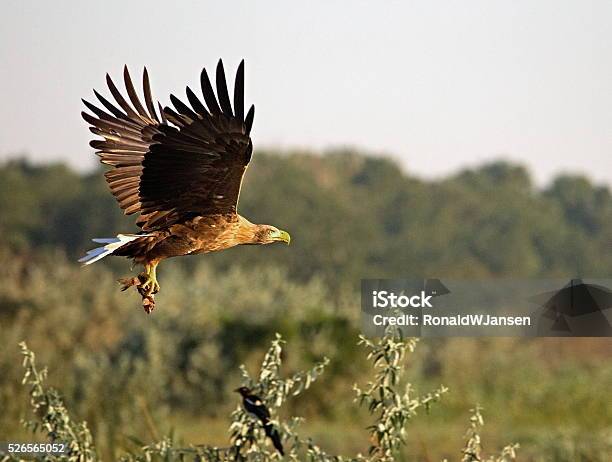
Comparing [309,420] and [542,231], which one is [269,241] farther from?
[542,231]

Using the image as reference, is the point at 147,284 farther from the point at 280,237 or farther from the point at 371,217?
Answer: the point at 371,217

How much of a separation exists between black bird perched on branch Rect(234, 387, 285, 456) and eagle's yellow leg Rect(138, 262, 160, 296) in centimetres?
63

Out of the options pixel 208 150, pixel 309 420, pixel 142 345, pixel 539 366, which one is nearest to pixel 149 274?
pixel 208 150

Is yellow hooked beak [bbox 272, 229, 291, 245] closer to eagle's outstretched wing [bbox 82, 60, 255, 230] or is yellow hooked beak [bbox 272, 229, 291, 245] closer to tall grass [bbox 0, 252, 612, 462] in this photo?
eagle's outstretched wing [bbox 82, 60, 255, 230]

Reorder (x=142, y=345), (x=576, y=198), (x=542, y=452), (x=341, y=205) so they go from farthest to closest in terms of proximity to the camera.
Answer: (x=576, y=198)
(x=341, y=205)
(x=142, y=345)
(x=542, y=452)

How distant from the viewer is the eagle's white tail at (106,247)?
19.4 ft

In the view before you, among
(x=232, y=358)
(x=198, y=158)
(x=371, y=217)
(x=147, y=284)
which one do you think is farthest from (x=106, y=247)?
(x=371, y=217)

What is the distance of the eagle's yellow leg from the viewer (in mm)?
6219

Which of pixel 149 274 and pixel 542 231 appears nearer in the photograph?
pixel 149 274

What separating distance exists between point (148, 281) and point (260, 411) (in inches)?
32.0

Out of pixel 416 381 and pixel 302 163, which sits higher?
pixel 302 163

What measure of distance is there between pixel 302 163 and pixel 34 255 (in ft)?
50.6

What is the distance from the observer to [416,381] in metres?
17.8

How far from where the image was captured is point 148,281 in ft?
20.6
